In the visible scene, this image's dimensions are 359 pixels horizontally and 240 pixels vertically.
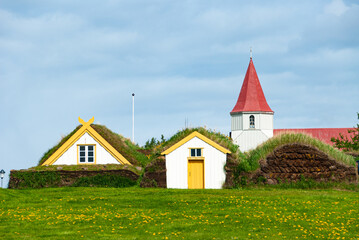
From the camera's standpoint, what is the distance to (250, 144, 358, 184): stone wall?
34719mm

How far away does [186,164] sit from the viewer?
35.7m

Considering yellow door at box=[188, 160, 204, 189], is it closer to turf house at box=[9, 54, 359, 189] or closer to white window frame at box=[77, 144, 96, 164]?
turf house at box=[9, 54, 359, 189]

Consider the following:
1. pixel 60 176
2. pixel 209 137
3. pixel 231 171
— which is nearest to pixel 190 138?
pixel 209 137

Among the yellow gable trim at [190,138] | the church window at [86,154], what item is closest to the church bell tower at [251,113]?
the church window at [86,154]

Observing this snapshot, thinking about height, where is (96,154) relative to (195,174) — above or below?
above

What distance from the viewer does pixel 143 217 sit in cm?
2111

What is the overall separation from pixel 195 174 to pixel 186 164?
965mm

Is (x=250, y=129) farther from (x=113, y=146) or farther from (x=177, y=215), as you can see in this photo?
(x=177, y=215)

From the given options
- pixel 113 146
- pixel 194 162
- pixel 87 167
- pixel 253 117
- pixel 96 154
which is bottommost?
pixel 87 167

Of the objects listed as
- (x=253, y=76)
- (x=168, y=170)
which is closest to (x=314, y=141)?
(x=168, y=170)

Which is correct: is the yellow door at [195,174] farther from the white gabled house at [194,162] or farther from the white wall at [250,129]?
the white wall at [250,129]

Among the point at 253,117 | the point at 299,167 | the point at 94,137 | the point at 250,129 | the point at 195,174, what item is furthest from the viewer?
the point at 250,129

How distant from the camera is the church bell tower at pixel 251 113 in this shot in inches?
3393

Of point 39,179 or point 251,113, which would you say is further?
point 251,113
